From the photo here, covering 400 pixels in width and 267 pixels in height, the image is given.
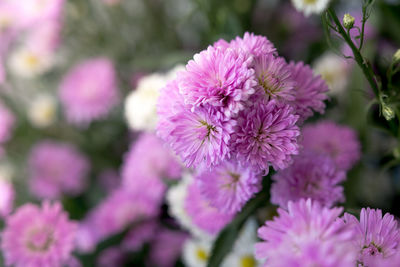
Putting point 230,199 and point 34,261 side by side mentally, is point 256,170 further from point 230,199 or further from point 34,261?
point 34,261

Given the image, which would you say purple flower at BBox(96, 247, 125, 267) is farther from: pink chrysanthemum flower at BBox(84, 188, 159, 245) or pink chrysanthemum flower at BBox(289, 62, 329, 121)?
pink chrysanthemum flower at BBox(289, 62, 329, 121)

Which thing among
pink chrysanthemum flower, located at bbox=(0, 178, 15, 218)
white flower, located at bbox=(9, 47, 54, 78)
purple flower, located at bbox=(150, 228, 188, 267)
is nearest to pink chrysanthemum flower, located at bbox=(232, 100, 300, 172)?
purple flower, located at bbox=(150, 228, 188, 267)

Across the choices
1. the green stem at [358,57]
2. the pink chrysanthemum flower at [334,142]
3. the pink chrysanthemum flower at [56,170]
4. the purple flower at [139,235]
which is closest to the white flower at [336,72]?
the pink chrysanthemum flower at [334,142]

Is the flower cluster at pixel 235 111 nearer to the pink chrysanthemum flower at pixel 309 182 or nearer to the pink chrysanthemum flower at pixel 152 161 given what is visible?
the pink chrysanthemum flower at pixel 309 182

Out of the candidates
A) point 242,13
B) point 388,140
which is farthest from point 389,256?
point 242,13

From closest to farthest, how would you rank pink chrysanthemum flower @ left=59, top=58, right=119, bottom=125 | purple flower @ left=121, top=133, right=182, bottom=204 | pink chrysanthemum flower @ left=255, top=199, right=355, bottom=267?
pink chrysanthemum flower @ left=255, top=199, right=355, bottom=267
purple flower @ left=121, top=133, right=182, bottom=204
pink chrysanthemum flower @ left=59, top=58, right=119, bottom=125

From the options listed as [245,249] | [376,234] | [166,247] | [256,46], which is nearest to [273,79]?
[256,46]

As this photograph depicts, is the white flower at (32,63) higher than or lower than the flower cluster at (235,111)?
higher
